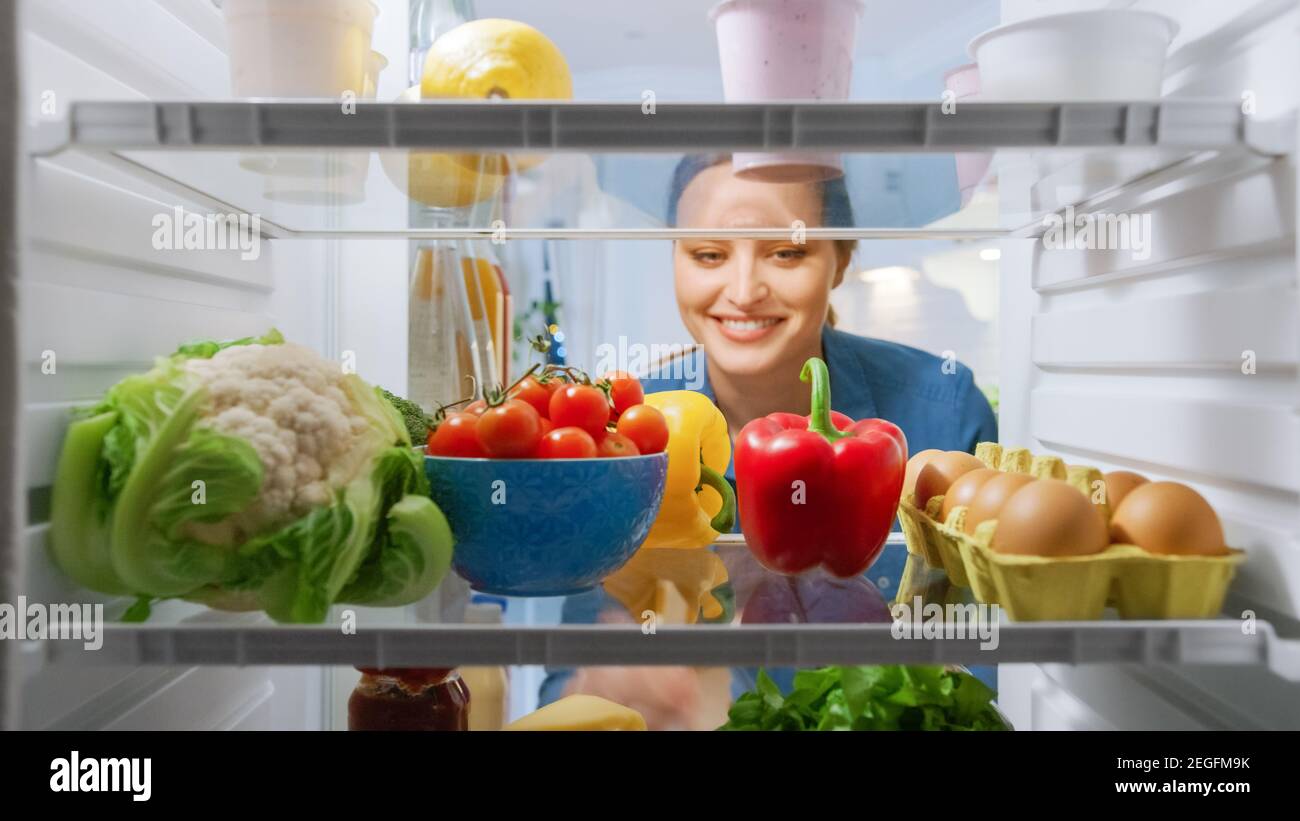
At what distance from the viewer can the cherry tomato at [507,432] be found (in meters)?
0.91

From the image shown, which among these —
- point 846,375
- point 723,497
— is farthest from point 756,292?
point 723,497

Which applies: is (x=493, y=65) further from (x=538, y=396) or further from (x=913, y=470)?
(x=913, y=470)

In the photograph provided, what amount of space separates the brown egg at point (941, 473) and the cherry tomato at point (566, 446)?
0.41m

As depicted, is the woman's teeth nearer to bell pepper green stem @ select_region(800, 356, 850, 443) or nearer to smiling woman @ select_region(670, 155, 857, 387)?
smiling woman @ select_region(670, 155, 857, 387)

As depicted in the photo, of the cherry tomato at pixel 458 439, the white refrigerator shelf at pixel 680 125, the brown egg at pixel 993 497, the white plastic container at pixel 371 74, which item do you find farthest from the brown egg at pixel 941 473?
the white plastic container at pixel 371 74

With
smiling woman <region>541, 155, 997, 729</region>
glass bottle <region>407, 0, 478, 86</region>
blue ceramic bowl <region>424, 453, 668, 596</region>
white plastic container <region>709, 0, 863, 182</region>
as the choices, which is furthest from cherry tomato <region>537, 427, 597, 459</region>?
smiling woman <region>541, 155, 997, 729</region>

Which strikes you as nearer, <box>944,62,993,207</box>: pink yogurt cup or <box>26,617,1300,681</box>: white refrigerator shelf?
→ <box>26,617,1300,681</box>: white refrigerator shelf

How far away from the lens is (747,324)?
5.94ft

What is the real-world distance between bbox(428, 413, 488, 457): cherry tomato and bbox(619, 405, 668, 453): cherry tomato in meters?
0.17

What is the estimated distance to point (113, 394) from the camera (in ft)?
2.76

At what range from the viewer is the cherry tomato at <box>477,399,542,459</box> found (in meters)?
0.91
